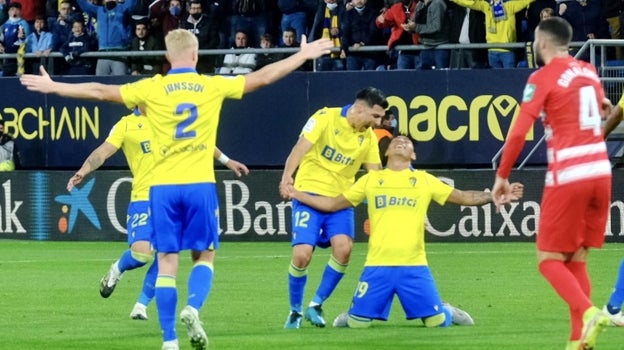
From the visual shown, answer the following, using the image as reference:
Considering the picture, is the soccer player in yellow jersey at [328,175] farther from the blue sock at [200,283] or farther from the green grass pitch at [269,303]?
the blue sock at [200,283]

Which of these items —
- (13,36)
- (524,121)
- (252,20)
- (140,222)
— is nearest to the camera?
(524,121)

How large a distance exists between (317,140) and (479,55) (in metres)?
11.8

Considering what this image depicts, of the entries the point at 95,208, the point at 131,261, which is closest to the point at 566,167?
→ the point at 131,261

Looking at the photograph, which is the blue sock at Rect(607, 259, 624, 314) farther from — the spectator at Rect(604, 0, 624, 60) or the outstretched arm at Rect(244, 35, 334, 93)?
the spectator at Rect(604, 0, 624, 60)

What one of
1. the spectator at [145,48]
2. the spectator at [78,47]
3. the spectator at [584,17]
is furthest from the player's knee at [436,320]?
the spectator at [78,47]

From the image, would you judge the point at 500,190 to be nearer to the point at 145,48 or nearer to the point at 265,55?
the point at 265,55

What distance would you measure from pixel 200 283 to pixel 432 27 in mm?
13641

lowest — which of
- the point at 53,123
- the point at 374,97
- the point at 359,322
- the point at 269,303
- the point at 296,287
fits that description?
the point at 269,303

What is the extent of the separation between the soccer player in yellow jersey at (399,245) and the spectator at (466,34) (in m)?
11.6

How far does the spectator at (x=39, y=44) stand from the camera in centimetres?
2716

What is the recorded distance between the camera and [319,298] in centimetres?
1301

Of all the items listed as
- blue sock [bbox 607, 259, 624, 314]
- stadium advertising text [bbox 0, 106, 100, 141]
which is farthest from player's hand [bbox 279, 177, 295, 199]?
stadium advertising text [bbox 0, 106, 100, 141]

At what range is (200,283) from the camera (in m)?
10.7

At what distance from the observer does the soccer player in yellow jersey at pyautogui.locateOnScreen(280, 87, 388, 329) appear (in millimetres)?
12828
